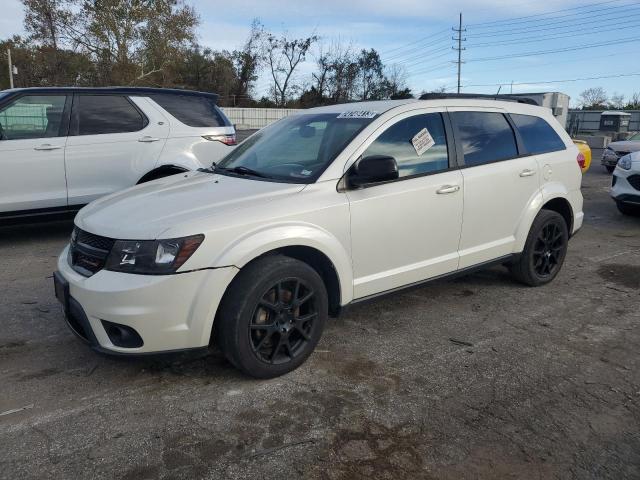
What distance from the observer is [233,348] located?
3.13 metres

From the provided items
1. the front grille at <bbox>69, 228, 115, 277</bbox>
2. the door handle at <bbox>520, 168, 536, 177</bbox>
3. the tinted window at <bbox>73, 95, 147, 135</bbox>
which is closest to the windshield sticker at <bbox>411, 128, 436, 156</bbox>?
the door handle at <bbox>520, 168, 536, 177</bbox>

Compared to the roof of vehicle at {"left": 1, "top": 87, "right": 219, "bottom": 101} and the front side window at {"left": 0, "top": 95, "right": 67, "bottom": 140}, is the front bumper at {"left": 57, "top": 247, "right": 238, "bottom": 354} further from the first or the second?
the roof of vehicle at {"left": 1, "top": 87, "right": 219, "bottom": 101}

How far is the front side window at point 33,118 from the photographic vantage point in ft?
19.8

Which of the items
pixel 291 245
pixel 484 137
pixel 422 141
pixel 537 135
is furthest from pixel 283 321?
pixel 537 135

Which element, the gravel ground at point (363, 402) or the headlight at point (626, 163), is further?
the headlight at point (626, 163)

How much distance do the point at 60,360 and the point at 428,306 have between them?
9.29 feet

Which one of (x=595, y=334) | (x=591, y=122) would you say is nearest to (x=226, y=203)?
(x=595, y=334)

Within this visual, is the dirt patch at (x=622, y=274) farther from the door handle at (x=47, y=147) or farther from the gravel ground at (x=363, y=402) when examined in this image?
the door handle at (x=47, y=147)

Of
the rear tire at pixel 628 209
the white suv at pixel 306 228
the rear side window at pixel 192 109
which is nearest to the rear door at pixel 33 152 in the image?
the rear side window at pixel 192 109

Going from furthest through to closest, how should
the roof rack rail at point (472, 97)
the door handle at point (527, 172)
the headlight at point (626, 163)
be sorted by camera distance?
the headlight at point (626, 163)
the door handle at point (527, 172)
the roof rack rail at point (472, 97)

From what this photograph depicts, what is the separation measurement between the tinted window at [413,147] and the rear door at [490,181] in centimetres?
20

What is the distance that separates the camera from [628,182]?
8398 millimetres

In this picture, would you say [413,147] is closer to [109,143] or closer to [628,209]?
[109,143]

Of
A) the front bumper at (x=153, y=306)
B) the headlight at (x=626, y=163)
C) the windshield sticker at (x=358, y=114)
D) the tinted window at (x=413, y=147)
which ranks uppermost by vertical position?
the windshield sticker at (x=358, y=114)
